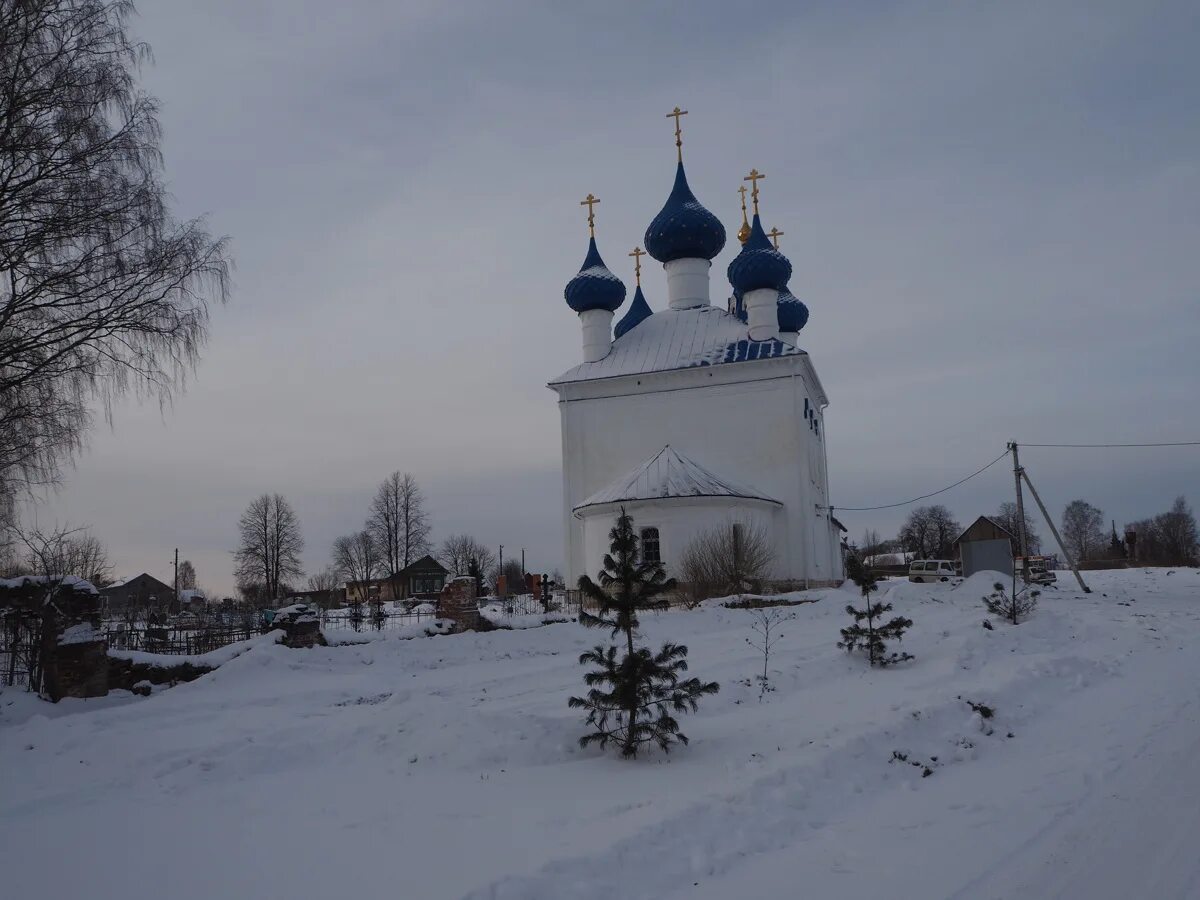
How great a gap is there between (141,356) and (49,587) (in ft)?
10.5

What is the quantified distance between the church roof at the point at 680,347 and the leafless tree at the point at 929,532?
56820 millimetres

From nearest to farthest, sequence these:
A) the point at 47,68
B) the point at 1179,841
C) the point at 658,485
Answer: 1. the point at 1179,841
2. the point at 47,68
3. the point at 658,485

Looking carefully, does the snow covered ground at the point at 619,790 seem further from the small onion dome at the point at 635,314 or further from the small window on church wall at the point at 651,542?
the small onion dome at the point at 635,314

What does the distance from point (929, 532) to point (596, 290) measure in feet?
227

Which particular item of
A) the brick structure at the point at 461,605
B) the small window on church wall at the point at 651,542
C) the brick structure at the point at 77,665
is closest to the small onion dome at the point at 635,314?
the small window on church wall at the point at 651,542

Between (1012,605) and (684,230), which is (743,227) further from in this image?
(1012,605)

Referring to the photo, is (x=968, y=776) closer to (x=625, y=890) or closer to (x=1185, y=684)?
(x=625, y=890)

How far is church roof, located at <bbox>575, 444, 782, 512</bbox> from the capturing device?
27.1 metres

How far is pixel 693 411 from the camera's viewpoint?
31578 millimetres

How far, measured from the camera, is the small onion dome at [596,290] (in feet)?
111

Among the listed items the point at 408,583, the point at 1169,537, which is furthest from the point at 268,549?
the point at 1169,537

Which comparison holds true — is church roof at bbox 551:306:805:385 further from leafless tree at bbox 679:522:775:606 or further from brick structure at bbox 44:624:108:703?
brick structure at bbox 44:624:108:703

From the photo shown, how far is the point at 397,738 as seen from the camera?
27.4 ft

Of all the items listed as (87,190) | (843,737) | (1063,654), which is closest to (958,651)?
(1063,654)
